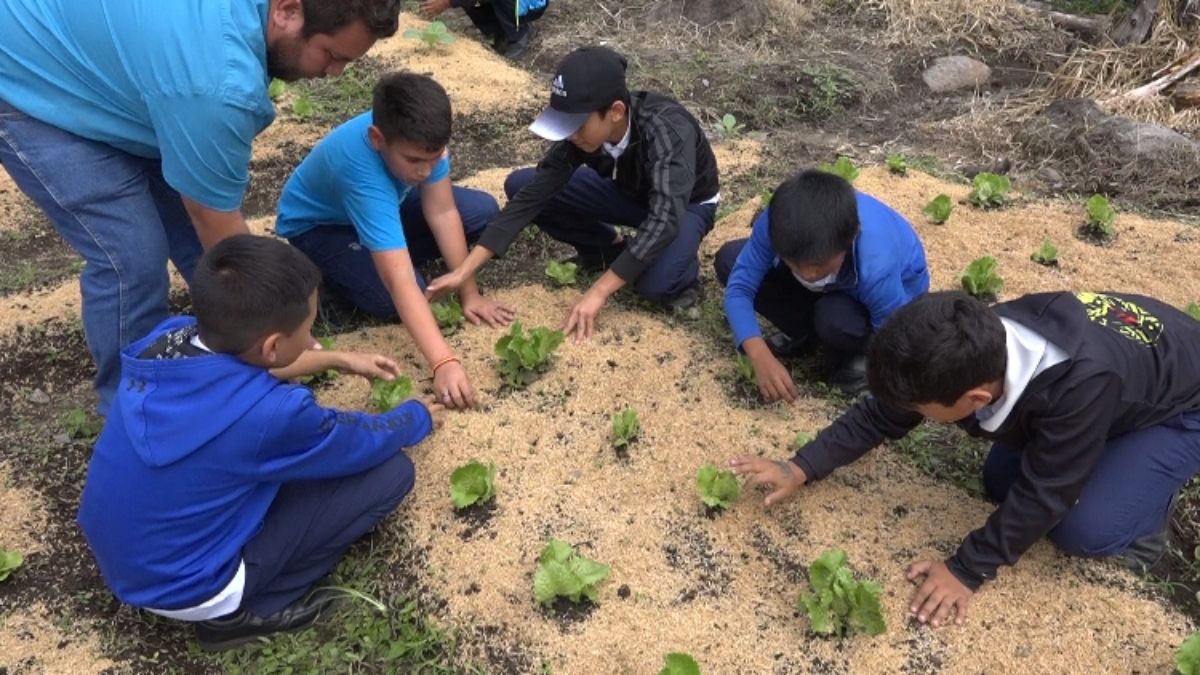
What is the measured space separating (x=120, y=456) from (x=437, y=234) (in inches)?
71.0

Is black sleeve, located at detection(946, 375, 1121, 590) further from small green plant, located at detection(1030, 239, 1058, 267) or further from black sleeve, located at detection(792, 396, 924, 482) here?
small green plant, located at detection(1030, 239, 1058, 267)

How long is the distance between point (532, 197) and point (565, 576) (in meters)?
1.86

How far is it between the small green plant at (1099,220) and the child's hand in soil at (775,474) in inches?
101

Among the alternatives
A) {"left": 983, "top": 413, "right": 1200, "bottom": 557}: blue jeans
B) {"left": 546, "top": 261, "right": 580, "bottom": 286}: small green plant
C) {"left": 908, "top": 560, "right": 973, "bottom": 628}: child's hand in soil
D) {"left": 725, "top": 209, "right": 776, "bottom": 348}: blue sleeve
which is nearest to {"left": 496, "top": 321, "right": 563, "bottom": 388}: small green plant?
{"left": 546, "top": 261, "right": 580, "bottom": 286}: small green plant

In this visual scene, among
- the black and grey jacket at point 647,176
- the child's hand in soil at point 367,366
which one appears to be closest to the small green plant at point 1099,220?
the black and grey jacket at point 647,176

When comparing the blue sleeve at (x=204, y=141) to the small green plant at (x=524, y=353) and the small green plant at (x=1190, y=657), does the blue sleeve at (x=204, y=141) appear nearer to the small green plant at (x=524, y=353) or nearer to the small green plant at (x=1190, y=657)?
the small green plant at (x=524, y=353)

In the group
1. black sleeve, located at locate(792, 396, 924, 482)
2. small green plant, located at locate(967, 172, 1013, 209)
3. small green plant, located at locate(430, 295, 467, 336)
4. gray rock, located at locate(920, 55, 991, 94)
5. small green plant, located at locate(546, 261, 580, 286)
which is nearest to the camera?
black sleeve, located at locate(792, 396, 924, 482)

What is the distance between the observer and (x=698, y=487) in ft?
10.1

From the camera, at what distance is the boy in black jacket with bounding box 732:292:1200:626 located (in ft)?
7.79

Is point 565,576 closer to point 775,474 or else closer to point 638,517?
point 638,517

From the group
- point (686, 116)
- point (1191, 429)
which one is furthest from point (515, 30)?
point (1191, 429)

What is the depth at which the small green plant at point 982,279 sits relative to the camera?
4.06m

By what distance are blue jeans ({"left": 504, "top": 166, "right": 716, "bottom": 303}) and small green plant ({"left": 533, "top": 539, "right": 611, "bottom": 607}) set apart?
1.51 m

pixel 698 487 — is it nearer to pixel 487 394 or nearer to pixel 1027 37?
pixel 487 394
